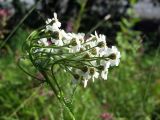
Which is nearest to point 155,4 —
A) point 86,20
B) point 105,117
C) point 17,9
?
point 86,20

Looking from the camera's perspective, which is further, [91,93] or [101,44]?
[91,93]

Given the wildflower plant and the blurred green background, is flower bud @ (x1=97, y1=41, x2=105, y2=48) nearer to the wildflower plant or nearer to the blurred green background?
the wildflower plant

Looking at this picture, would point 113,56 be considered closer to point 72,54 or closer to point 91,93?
point 72,54

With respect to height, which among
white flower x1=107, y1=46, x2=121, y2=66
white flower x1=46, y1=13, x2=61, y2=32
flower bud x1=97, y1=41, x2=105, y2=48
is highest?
white flower x1=46, y1=13, x2=61, y2=32

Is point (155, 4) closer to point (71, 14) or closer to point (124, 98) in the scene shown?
point (71, 14)

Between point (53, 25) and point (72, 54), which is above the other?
point (53, 25)

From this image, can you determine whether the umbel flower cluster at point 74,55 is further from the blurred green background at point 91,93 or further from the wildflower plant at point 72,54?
the blurred green background at point 91,93

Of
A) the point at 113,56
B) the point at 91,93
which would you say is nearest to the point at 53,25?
the point at 113,56

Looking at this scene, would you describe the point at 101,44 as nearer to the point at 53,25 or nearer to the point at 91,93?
the point at 53,25

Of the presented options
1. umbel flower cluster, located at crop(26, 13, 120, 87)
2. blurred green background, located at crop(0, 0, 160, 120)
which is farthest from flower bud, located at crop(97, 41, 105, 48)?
blurred green background, located at crop(0, 0, 160, 120)
